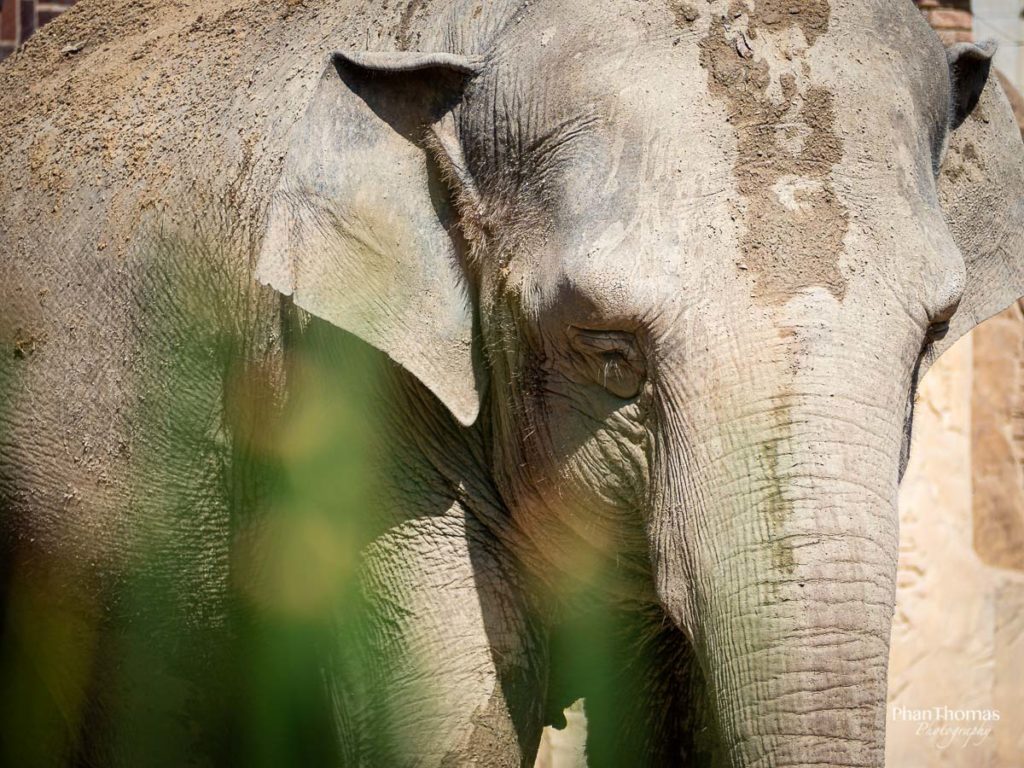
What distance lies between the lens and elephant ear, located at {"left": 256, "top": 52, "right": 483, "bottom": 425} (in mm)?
2861

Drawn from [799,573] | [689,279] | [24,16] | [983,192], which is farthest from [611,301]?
[24,16]

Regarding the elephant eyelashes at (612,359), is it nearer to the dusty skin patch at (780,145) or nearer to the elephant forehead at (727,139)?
the elephant forehead at (727,139)

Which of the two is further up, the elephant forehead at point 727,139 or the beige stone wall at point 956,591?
the elephant forehead at point 727,139

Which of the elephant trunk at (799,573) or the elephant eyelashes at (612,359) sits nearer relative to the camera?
the elephant trunk at (799,573)

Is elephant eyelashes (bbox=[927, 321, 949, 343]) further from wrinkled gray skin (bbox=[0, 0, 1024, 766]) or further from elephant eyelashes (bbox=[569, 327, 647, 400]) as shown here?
elephant eyelashes (bbox=[569, 327, 647, 400])

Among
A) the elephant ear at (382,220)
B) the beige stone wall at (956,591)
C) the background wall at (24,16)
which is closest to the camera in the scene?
the elephant ear at (382,220)

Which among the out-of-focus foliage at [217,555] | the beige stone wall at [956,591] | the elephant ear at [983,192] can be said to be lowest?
the beige stone wall at [956,591]

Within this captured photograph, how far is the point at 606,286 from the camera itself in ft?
8.27

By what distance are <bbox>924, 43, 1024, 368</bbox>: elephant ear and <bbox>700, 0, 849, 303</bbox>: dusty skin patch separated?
531 millimetres

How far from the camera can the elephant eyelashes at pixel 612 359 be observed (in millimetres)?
2586

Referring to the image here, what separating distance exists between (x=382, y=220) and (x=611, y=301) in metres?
0.52

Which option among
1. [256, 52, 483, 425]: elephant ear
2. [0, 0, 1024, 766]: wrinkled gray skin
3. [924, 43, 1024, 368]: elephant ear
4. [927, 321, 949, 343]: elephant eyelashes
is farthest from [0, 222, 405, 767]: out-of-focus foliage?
[924, 43, 1024, 368]: elephant ear

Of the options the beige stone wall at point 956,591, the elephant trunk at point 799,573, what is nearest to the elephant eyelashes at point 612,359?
the elephant trunk at point 799,573

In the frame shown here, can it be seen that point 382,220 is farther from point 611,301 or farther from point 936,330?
point 936,330
